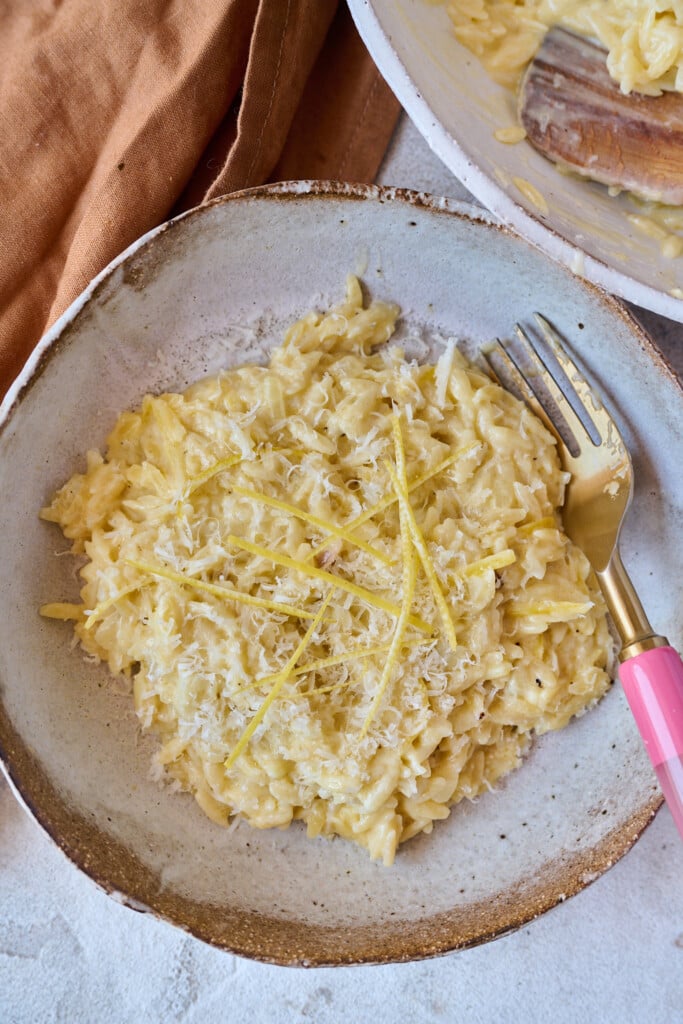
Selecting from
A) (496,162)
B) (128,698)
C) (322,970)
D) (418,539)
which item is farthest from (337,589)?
(322,970)

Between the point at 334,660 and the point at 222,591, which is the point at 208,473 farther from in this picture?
the point at 334,660

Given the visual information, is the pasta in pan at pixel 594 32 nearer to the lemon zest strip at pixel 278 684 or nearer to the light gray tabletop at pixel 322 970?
the light gray tabletop at pixel 322 970

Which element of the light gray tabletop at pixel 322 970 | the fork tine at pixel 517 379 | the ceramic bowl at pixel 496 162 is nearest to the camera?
the ceramic bowl at pixel 496 162

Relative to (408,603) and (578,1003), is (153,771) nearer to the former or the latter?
(408,603)

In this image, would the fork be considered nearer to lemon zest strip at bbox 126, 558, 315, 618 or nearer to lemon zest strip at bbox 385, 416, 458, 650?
lemon zest strip at bbox 385, 416, 458, 650

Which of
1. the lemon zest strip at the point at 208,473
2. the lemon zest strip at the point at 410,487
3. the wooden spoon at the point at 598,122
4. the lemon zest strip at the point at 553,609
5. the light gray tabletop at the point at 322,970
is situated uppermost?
the wooden spoon at the point at 598,122

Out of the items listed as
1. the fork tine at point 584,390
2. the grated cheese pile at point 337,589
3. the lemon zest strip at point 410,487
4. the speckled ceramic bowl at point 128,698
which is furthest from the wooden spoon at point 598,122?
the lemon zest strip at point 410,487

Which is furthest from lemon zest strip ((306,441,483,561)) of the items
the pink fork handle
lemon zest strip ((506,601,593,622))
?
the pink fork handle
